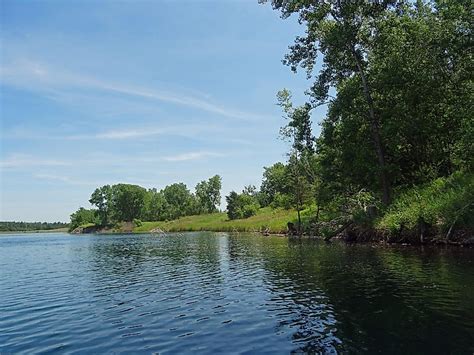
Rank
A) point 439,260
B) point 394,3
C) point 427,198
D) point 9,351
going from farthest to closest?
1. point 394,3
2. point 427,198
3. point 439,260
4. point 9,351

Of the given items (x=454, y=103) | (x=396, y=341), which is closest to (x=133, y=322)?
(x=396, y=341)

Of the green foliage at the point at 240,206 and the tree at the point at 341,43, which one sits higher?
the tree at the point at 341,43

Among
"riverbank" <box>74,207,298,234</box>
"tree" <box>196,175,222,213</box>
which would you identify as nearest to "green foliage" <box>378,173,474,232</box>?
"riverbank" <box>74,207,298,234</box>

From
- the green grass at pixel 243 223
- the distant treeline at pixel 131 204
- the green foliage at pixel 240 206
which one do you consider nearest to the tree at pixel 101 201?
the distant treeline at pixel 131 204

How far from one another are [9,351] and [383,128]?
3908 cm

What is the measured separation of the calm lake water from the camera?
1237 cm

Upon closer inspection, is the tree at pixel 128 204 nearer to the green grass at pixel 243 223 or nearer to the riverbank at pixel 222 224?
the riverbank at pixel 222 224

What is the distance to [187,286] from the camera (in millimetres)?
23328

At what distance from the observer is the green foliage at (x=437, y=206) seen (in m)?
31.3

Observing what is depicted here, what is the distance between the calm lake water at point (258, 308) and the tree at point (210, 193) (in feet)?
465

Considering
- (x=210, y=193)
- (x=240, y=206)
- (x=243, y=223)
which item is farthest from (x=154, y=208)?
(x=243, y=223)

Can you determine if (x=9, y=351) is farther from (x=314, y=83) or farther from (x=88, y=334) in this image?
(x=314, y=83)

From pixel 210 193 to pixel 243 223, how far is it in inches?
3082

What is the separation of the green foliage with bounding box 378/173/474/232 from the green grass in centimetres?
3348
